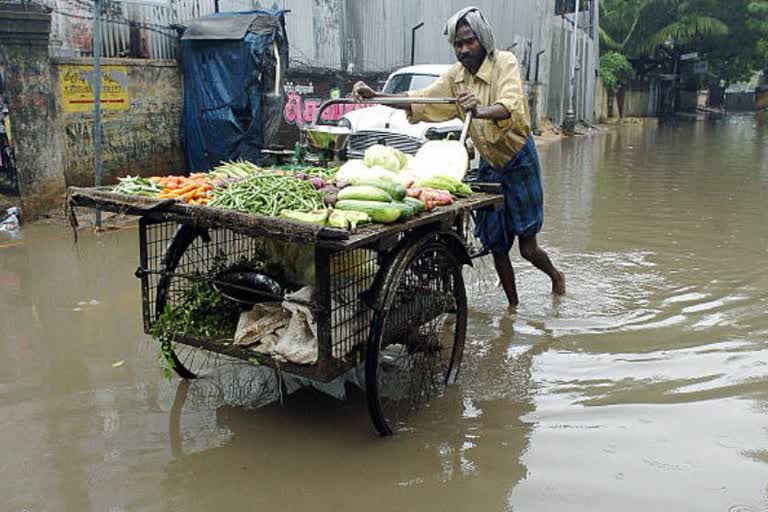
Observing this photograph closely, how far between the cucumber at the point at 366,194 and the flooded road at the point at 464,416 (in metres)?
1.06

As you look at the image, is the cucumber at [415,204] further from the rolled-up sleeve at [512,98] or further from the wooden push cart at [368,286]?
the rolled-up sleeve at [512,98]

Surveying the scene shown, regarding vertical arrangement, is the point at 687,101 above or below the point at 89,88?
above

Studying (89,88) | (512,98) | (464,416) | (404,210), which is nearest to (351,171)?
(404,210)

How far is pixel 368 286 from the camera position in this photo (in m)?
3.26

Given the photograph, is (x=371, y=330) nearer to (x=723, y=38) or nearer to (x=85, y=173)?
(x=85, y=173)

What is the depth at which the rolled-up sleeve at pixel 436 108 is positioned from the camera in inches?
177

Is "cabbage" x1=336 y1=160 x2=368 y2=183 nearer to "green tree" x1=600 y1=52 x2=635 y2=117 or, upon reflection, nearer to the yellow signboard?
the yellow signboard

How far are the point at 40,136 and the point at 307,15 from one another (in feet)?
20.8

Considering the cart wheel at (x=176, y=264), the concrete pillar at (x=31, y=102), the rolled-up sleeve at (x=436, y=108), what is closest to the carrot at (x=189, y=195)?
the cart wheel at (x=176, y=264)

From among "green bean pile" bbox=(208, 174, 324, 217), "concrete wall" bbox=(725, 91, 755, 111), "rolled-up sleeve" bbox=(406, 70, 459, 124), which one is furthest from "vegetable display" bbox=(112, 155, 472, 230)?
"concrete wall" bbox=(725, 91, 755, 111)

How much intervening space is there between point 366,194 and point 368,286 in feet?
1.49

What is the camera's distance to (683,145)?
66.7 feet

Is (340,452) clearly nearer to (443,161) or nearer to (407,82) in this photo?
(443,161)

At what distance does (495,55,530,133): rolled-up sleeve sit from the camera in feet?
13.5
